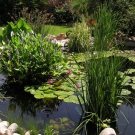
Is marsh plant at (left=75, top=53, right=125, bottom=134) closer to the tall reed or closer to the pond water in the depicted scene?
the tall reed

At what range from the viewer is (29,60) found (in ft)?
15.5

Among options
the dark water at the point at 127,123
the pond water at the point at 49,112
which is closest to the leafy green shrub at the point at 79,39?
the pond water at the point at 49,112

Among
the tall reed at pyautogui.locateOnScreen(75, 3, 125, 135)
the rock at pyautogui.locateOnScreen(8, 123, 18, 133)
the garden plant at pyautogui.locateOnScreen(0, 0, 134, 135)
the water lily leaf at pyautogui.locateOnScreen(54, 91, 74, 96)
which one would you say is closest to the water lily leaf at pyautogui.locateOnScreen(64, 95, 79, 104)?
the garden plant at pyautogui.locateOnScreen(0, 0, 134, 135)

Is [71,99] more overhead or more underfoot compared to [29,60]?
more underfoot

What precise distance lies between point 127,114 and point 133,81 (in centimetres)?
121

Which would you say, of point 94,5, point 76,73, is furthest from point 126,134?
point 94,5

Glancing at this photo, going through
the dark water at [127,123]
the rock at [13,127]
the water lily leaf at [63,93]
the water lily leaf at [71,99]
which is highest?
the rock at [13,127]

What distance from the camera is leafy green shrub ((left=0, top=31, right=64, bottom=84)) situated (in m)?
4.69

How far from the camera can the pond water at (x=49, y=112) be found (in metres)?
3.57

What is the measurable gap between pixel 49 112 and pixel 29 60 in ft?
3.58

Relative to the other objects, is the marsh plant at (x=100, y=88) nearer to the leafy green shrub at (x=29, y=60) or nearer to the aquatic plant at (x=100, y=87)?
the aquatic plant at (x=100, y=87)

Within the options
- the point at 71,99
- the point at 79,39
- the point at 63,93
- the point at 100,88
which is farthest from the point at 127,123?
the point at 79,39

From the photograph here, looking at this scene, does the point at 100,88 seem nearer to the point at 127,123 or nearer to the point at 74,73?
the point at 127,123

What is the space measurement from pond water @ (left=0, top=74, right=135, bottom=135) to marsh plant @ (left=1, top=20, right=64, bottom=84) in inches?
15.4
